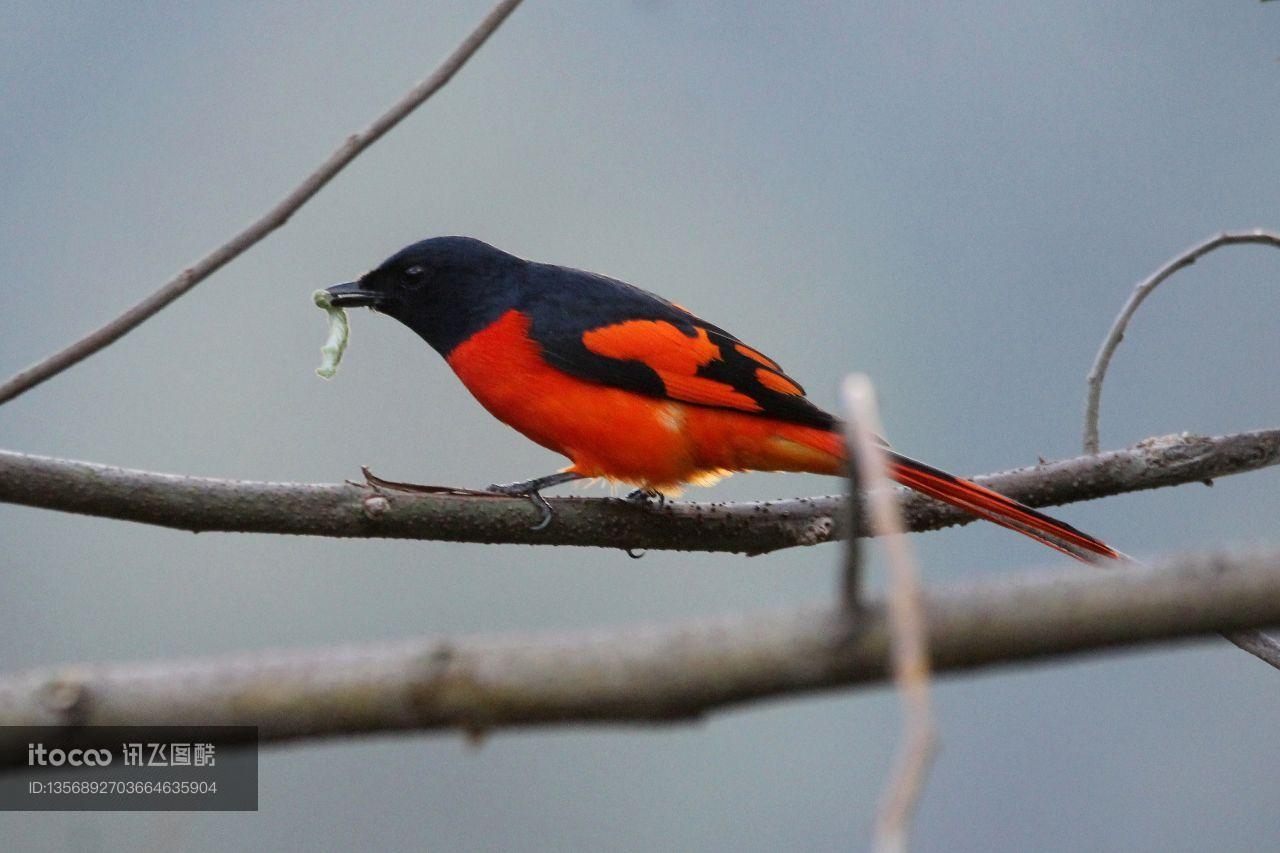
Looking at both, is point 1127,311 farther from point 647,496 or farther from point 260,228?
point 260,228

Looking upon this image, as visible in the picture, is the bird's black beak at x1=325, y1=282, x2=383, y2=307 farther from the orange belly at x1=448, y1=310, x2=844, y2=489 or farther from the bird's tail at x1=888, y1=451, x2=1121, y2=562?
the bird's tail at x1=888, y1=451, x2=1121, y2=562

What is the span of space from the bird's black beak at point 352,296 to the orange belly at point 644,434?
2.14 feet

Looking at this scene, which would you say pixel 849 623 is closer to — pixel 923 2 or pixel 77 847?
pixel 77 847

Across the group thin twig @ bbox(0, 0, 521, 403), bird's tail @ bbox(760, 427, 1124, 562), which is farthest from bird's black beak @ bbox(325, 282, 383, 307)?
bird's tail @ bbox(760, 427, 1124, 562)

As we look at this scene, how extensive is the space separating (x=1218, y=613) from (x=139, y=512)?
6.63 ft

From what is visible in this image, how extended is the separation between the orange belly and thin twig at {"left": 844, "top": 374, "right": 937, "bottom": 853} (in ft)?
8.34

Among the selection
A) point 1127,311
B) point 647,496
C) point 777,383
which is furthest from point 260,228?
point 1127,311

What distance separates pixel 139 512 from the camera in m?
2.46

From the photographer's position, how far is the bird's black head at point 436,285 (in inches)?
164

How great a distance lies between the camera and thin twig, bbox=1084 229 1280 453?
2876 millimetres

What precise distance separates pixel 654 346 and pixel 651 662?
2884 millimetres

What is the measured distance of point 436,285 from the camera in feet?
13.9

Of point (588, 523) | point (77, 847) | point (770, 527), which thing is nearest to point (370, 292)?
point (588, 523)

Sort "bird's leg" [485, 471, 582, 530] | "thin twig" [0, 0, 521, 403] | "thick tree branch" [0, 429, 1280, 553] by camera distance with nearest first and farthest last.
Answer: "thin twig" [0, 0, 521, 403], "thick tree branch" [0, 429, 1280, 553], "bird's leg" [485, 471, 582, 530]
